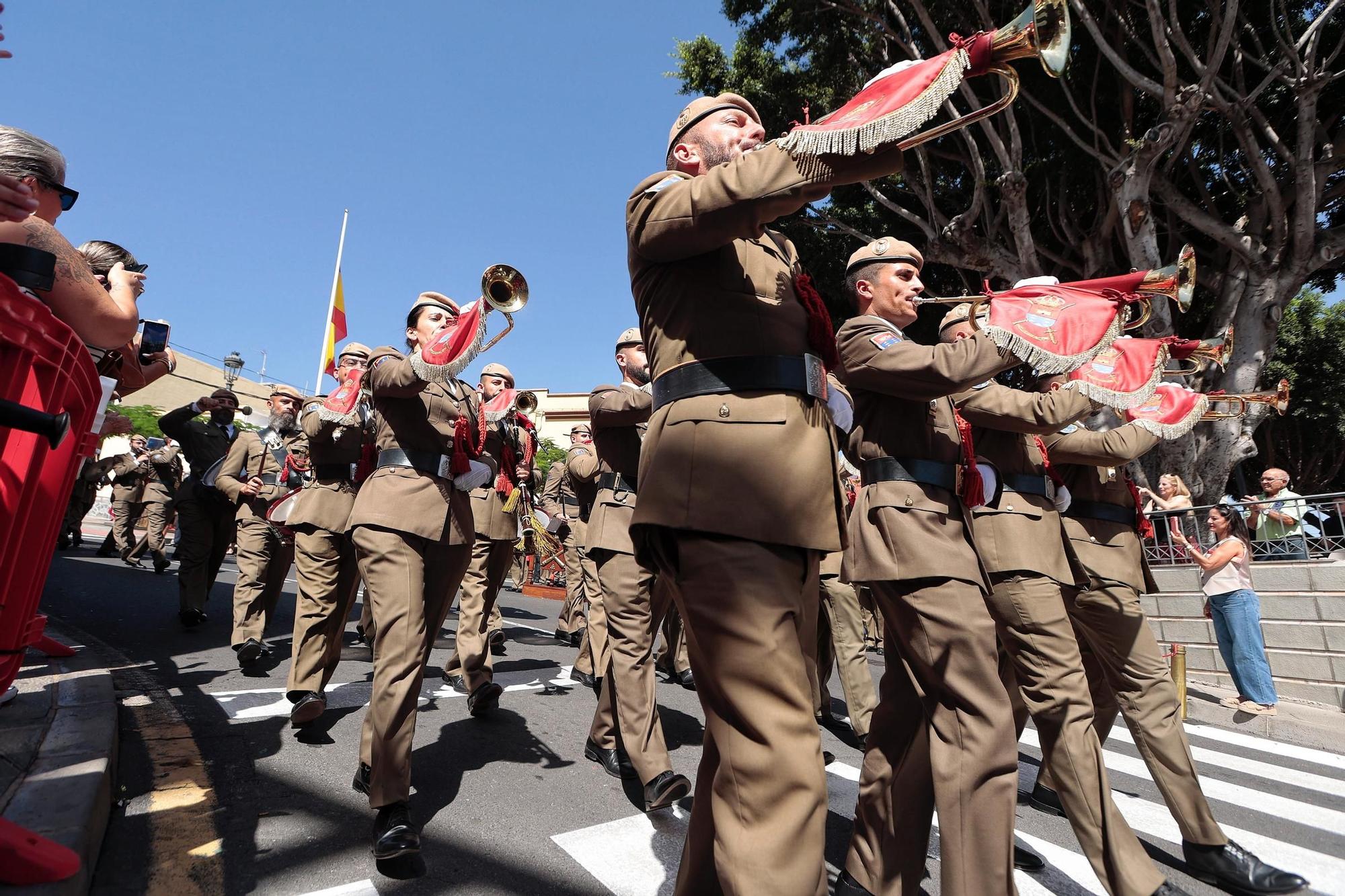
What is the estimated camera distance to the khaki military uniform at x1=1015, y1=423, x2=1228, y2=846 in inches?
123

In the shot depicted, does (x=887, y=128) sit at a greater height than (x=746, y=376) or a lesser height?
greater

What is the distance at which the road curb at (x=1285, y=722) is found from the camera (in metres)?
5.94

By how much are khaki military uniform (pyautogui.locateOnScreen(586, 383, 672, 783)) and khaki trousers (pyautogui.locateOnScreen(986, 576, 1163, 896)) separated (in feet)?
4.88

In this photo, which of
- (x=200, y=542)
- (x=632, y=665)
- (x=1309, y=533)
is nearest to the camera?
(x=632, y=665)

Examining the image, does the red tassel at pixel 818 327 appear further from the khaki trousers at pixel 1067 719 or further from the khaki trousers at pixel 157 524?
the khaki trousers at pixel 157 524

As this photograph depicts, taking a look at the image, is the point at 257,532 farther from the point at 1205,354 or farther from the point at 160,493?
the point at 160,493

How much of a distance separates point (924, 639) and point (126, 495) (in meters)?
15.5

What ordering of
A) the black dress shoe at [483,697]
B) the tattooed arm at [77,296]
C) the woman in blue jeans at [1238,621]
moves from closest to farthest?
1. the tattooed arm at [77,296]
2. the black dress shoe at [483,697]
3. the woman in blue jeans at [1238,621]

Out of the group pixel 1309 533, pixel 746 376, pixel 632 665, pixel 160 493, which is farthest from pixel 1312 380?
pixel 160 493

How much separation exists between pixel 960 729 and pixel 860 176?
1.56 metres

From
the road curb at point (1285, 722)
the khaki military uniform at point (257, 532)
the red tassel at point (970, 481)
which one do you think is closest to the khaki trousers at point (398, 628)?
the red tassel at point (970, 481)

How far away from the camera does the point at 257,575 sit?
20.6 feet

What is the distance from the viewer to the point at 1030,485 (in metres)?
3.32

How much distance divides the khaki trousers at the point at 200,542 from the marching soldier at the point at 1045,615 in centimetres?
685
